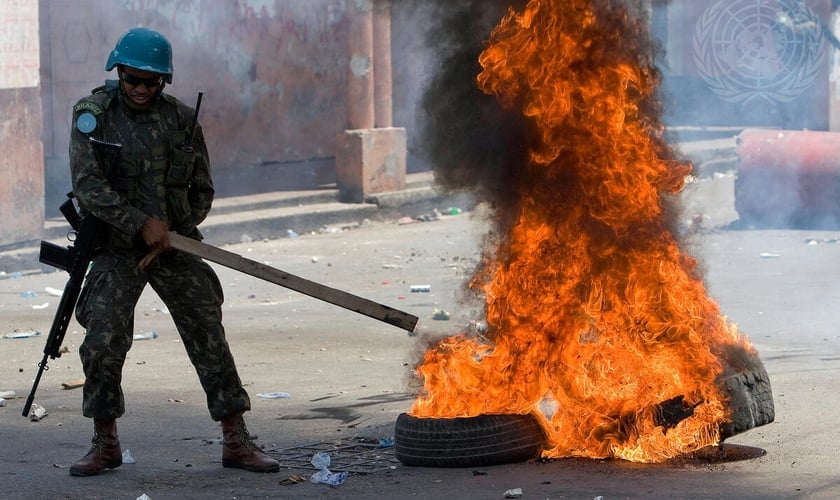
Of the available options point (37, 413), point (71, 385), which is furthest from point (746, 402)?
point (71, 385)

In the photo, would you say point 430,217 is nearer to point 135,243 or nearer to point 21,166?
point 21,166

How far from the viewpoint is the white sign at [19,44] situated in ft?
37.3

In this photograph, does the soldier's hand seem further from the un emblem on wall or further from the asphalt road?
the un emblem on wall

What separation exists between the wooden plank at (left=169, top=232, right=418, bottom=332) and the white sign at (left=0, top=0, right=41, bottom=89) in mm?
7056

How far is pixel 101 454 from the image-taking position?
513 cm

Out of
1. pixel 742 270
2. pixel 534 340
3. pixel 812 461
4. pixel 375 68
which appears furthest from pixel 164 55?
pixel 375 68

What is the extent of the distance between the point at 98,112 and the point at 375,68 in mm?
10102

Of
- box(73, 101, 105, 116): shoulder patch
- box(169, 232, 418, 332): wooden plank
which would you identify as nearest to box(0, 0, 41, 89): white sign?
box(73, 101, 105, 116): shoulder patch

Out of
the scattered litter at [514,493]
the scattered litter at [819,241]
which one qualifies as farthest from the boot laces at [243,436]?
the scattered litter at [819,241]

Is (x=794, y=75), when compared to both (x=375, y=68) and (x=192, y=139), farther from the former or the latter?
(x=192, y=139)

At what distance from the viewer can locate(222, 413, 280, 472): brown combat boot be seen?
16.9 ft

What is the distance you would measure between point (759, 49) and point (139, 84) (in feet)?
51.2

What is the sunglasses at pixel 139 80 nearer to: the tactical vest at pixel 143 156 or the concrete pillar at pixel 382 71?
the tactical vest at pixel 143 156

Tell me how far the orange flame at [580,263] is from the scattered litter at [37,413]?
194 cm
